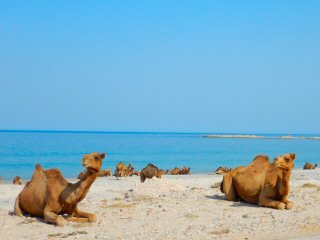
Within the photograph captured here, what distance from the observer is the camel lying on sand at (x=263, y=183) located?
11461mm

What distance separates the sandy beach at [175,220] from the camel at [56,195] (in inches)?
7.8

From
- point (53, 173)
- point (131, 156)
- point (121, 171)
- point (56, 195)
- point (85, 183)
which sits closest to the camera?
point (85, 183)

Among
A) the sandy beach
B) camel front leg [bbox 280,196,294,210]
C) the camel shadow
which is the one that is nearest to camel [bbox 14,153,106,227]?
the sandy beach

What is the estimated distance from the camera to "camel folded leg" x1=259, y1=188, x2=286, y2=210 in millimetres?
11867

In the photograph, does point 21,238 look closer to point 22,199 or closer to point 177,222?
point 22,199

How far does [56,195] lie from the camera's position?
32.8 feet

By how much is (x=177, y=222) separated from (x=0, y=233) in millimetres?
3216

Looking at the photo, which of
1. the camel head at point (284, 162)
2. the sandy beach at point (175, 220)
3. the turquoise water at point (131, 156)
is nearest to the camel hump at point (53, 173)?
the sandy beach at point (175, 220)

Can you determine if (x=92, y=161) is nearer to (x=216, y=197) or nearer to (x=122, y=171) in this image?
(x=216, y=197)

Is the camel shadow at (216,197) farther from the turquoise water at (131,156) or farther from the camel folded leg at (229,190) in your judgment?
the turquoise water at (131,156)

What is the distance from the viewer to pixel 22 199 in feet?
35.3

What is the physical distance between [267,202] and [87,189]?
447 cm

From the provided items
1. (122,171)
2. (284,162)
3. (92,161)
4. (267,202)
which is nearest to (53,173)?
(92,161)

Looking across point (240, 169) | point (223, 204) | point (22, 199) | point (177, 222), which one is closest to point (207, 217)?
point (177, 222)
